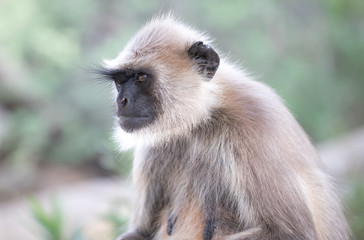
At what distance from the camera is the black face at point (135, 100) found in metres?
3.44

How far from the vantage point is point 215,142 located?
346 centimetres

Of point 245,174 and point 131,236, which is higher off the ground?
point 245,174

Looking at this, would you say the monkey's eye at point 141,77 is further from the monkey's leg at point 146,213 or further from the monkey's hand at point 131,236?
the monkey's hand at point 131,236

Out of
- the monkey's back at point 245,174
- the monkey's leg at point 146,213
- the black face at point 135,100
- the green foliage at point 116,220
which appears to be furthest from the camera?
the green foliage at point 116,220

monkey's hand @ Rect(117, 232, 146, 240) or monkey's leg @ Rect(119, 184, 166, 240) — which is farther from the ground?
monkey's leg @ Rect(119, 184, 166, 240)

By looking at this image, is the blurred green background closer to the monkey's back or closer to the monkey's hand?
the monkey's hand

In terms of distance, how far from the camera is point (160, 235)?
12.7ft

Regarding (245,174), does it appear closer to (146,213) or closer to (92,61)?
(146,213)

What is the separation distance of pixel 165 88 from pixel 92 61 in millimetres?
10169

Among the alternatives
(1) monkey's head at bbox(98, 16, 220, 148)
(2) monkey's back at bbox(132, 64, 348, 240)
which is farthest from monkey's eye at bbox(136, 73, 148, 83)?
(2) monkey's back at bbox(132, 64, 348, 240)

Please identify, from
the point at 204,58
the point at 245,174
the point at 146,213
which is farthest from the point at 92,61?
the point at 245,174

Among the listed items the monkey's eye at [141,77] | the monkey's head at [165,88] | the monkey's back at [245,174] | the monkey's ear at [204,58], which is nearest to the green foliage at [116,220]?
the monkey's back at [245,174]

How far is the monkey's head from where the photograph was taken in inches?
136

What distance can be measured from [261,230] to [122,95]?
124cm
